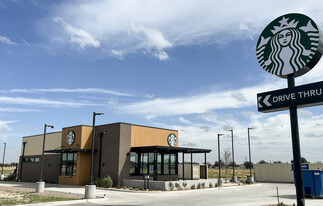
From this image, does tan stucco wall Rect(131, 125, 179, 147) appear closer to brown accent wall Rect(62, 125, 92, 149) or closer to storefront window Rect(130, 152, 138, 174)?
storefront window Rect(130, 152, 138, 174)

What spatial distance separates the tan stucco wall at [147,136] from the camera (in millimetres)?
30719

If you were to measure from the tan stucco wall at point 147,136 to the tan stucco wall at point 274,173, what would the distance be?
17629 mm

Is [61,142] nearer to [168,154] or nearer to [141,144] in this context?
[141,144]

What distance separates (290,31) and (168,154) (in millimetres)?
23727

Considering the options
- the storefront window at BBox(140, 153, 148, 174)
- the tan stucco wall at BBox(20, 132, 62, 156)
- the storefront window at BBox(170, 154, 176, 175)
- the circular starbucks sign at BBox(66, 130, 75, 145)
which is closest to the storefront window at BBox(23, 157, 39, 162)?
the tan stucco wall at BBox(20, 132, 62, 156)

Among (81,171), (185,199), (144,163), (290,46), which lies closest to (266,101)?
(290,46)

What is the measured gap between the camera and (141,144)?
31.2m

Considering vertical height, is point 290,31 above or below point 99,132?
above

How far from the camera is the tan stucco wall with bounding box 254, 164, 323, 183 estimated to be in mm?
40875

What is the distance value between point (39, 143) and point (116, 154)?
54.8ft

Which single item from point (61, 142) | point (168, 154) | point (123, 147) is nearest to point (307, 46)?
point (123, 147)

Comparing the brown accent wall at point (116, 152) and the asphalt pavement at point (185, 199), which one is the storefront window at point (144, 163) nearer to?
the brown accent wall at point (116, 152)

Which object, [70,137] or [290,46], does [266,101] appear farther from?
[70,137]

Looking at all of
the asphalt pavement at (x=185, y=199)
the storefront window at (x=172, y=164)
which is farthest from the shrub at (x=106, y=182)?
the storefront window at (x=172, y=164)
